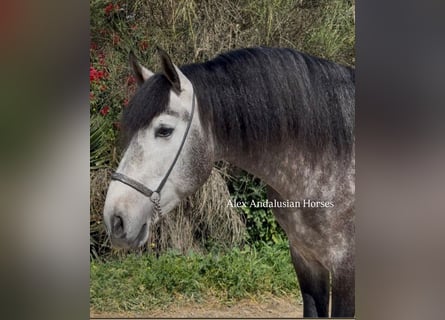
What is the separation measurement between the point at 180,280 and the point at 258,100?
143cm

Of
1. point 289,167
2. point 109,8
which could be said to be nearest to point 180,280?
point 289,167

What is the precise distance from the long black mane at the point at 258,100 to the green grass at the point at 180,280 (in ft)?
3.03

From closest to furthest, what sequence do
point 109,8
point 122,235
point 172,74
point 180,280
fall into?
point 172,74 → point 122,235 → point 109,8 → point 180,280

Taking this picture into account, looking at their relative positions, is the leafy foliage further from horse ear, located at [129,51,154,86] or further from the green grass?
horse ear, located at [129,51,154,86]

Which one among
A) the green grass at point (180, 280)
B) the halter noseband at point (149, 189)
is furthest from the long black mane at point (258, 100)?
the green grass at point (180, 280)

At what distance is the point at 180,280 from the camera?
406 centimetres

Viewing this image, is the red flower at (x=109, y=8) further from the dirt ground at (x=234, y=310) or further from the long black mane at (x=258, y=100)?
the dirt ground at (x=234, y=310)

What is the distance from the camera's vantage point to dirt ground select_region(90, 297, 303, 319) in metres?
4.03

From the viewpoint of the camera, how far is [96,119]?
157 inches

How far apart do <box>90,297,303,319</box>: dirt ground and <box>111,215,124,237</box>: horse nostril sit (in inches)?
31.0

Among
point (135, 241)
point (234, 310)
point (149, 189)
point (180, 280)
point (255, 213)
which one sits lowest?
point (234, 310)

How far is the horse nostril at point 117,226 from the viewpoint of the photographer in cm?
357

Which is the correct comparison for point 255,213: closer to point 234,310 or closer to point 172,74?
point 234,310
